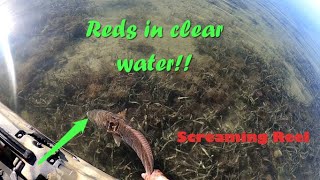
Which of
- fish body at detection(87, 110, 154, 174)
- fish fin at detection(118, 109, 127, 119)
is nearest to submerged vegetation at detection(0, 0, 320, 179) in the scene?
fish fin at detection(118, 109, 127, 119)

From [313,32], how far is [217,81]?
4662 mm

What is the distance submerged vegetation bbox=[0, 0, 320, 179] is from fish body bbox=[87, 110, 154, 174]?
14.5 inches

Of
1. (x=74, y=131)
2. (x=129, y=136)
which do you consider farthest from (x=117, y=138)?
(x=74, y=131)

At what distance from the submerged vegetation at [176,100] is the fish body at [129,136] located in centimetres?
37

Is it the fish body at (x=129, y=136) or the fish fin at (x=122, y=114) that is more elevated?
the fish body at (x=129, y=136)

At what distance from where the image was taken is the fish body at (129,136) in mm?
4914

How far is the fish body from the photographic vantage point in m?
4.91

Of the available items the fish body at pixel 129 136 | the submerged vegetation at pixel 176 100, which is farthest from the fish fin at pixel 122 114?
the submerged vegetation at pixel 176 100

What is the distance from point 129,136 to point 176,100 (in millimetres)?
1807

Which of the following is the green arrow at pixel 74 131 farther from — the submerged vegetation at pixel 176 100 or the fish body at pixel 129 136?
the fish body at pixel 129 136

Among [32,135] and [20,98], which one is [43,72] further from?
[32,135]

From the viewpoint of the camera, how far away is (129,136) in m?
5.02

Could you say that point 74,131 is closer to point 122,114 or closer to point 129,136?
point 122,114

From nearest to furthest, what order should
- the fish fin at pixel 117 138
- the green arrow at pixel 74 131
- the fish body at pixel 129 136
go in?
the fish body at pixel 129 136, the fish fin at pixel 117 138, the green arrow at pixel 74 131
